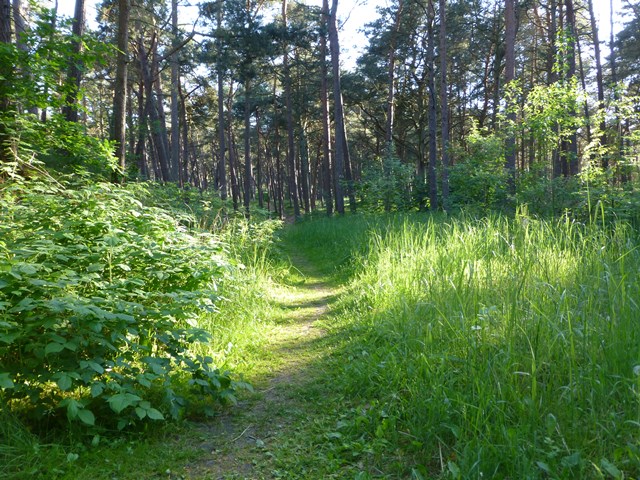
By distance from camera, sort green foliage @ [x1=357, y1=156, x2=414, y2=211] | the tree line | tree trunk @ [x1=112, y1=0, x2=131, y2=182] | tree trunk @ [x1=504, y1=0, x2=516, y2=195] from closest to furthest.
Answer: the tree line
tree trunk @ [x1=112, y1=0, x2=131, y2=182]
tree trunk @ [x1=504, y1=0, x2=516, y2=195]
green foliage @ [x1=357, y1=156, x2=414, y2=211]

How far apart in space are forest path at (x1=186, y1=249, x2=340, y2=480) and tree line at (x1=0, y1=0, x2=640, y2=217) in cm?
346

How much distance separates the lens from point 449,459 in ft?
Result: 6.99

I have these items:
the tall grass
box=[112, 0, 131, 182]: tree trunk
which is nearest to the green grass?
the tall grass

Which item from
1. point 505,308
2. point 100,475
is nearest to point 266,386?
point 100,475

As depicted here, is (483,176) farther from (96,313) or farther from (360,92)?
(360,92)

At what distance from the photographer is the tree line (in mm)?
6332

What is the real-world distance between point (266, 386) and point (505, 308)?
198 centimetres

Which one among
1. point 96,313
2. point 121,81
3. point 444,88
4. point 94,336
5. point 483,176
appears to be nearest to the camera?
point 96,313

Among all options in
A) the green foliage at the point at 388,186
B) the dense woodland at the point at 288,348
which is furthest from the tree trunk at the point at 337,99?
the dense woodland at the point at 288,348

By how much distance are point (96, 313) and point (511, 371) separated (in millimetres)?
2434

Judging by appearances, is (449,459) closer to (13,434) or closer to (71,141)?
(13,434)

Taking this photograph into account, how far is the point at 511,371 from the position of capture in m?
2.45

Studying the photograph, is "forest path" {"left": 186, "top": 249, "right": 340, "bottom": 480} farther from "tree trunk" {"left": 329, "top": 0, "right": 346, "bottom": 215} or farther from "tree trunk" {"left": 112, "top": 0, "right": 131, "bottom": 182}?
"tree trunk" {"left": 329, "top": 0, "right": 346, "bottom": 215}

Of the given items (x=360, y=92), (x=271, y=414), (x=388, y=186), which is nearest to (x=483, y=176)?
(x=388, y=186)
